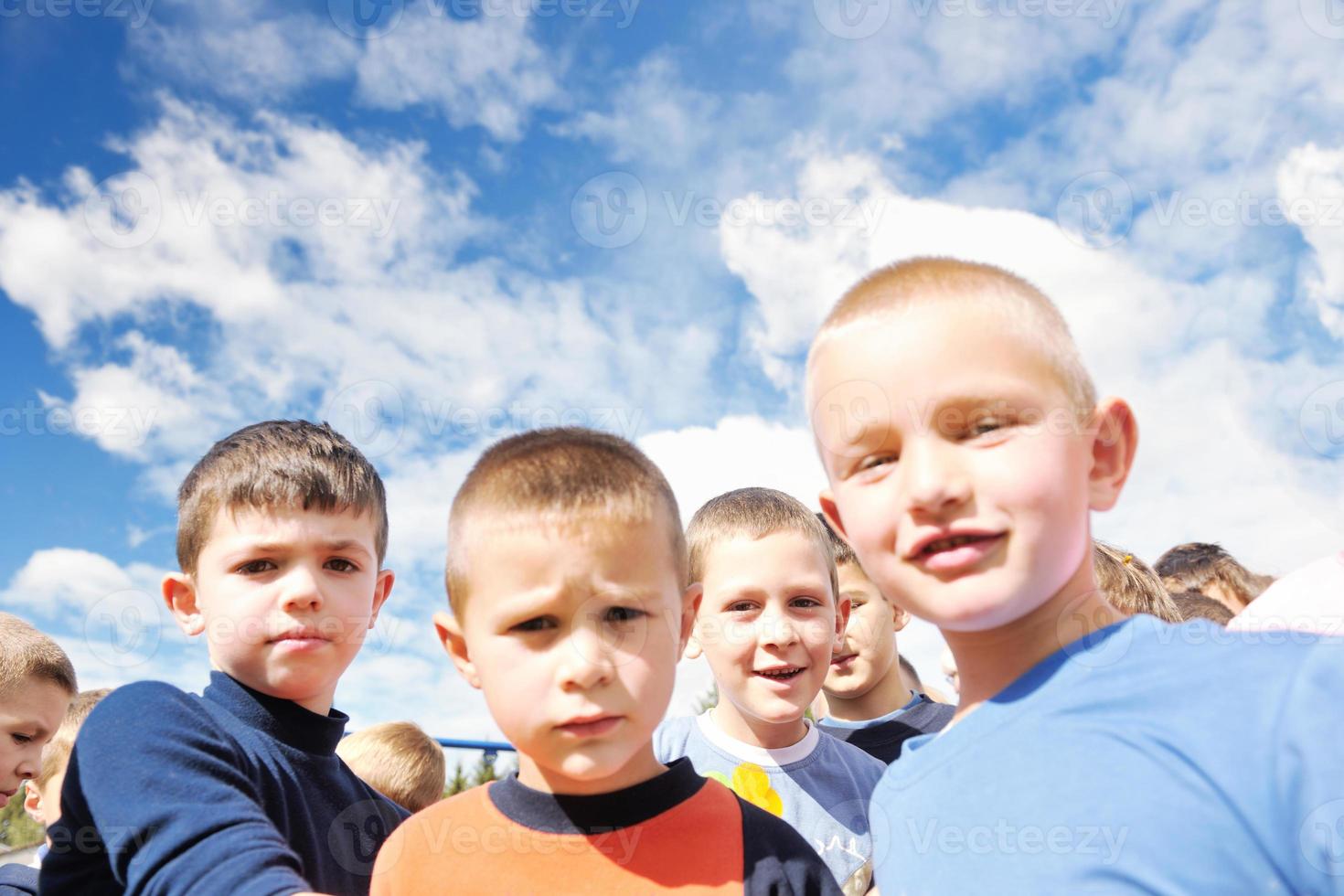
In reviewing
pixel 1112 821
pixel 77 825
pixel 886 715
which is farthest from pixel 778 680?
pixel 77 825

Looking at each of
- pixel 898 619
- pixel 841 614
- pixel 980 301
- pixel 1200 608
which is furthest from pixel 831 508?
pixel 1200 608

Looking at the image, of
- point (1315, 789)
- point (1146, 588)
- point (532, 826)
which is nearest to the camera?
point (1315, 789)

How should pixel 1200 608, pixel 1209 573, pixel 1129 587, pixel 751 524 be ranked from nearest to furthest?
Result: 1. pixel 751 524
2. pixel 1129 587
3. pixel 1200 608
4. pixel 1209 573

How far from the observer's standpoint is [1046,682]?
6.80 feet

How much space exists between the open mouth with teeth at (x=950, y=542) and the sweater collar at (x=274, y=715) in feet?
6.65

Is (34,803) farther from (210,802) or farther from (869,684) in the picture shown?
(869,684)

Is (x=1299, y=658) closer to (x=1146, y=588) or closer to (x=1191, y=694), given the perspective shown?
(x=1191, y=694)

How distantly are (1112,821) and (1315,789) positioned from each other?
1.11 feet

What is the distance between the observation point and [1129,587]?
4293 mm

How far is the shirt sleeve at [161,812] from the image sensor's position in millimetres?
2100

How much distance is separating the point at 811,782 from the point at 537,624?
2.11 meters

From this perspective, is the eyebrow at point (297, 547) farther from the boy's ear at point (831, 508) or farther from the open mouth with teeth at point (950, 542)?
the open mouth with teeth at point (950, 542)

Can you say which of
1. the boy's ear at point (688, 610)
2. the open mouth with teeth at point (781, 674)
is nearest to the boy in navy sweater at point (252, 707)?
the boy's ear at point (688, 610)

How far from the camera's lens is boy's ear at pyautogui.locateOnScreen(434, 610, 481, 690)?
7.72ft
